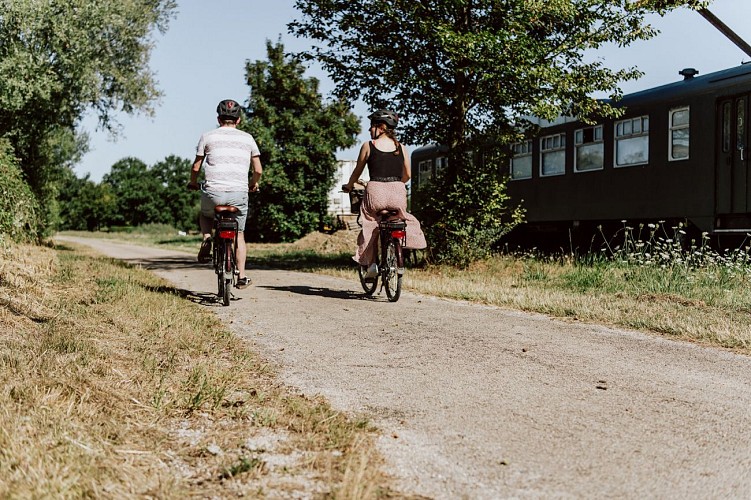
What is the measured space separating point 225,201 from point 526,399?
473 centimetres

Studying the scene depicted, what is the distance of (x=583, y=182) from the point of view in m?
15.5

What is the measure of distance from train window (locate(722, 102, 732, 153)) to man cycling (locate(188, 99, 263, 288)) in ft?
27.3

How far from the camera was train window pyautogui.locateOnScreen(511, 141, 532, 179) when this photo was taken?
17422 mm

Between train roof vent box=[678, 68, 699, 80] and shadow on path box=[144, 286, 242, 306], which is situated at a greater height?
train roof vent box=[678, 68, 699, 80]

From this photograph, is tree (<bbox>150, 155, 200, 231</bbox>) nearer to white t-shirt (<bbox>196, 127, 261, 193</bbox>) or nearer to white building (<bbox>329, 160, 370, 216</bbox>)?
white building (<bbox>329, 160, 370, 216</bbox>)

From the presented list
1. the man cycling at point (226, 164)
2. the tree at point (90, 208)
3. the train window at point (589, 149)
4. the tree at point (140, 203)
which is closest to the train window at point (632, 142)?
the train window at point (589, 149)

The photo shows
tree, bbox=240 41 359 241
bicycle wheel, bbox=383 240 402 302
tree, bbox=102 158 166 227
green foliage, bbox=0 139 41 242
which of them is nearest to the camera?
bicycle wheel, bbox=383 240 402 302

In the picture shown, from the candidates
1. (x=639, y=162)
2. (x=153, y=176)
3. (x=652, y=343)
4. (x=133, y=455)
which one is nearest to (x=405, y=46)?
(x=639, y=162)

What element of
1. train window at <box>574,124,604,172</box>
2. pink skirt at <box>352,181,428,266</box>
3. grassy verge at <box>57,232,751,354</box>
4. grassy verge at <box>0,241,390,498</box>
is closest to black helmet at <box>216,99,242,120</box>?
pink skirt at <box>352,181,428,266</box>

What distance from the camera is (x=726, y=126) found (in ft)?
40.7

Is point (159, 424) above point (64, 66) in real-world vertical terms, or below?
below

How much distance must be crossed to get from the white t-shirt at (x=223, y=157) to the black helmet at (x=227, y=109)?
0.14m

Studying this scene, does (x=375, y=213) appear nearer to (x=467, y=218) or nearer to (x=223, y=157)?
(x=223, y=157)

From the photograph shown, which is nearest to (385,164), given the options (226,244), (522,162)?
(226,244)
